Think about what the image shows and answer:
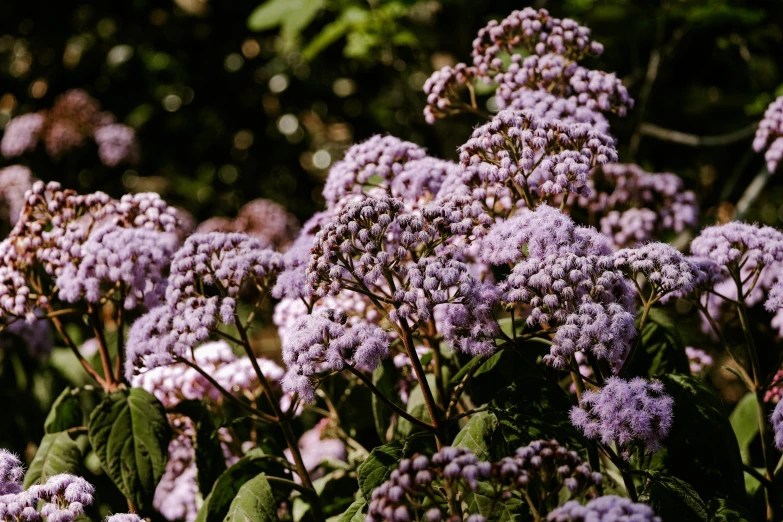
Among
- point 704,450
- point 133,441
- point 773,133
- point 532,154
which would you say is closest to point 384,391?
point 133,441

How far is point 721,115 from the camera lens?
18.3 feet

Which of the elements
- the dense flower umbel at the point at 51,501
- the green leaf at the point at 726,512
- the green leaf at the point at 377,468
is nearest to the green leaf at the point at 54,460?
the dense flower umbel at the point at 51,501

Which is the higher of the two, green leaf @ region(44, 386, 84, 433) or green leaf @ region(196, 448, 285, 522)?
green leaf @ region(44, 386, 84, 433)

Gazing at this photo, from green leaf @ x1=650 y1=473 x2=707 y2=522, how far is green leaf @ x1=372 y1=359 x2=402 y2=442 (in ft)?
3.11

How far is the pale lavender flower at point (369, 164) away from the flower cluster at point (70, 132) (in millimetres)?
4238

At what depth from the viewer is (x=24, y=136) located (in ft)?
20.9

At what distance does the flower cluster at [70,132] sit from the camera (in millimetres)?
6320

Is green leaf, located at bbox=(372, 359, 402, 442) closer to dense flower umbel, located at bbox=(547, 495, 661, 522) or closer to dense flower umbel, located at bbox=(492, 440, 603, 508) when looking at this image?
dense flower umbel, located at bbox=(492, 440, 603, 508)

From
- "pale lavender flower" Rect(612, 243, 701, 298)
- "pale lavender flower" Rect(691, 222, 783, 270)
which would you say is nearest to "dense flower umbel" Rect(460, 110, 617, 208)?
"pale lavender flower" Rect(612, 243, 701, 298)

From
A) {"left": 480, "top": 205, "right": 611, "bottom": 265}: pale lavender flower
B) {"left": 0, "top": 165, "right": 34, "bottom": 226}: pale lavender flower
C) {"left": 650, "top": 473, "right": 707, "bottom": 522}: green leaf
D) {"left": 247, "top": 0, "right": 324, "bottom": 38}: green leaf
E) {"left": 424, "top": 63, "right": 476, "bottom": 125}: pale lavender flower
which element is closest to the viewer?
{"left": 650, "top": 473, "right": 707, "bottom": 522}: green leaf

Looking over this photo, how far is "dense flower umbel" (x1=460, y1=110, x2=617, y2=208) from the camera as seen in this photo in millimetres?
2359

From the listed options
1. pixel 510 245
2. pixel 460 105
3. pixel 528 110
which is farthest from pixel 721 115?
pixel 510 245

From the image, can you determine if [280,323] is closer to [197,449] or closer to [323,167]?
[197,449]

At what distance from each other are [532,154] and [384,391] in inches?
36.7
